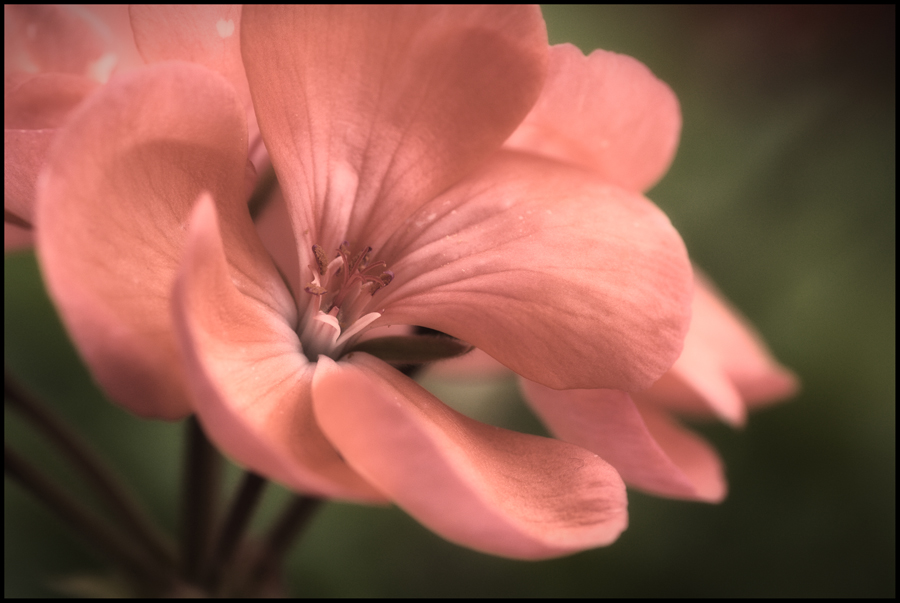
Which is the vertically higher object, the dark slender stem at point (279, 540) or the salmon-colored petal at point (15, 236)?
the salmon-colored petal at point (15, 236)

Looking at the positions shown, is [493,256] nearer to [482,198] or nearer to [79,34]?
[482,198]

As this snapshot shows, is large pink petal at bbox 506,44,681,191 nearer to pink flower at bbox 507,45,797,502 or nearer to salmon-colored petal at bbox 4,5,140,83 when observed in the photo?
pink flower at bbox 507,45,797,502

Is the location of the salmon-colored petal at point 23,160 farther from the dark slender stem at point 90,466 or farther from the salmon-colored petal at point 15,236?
the dark slender stem at point 90,466

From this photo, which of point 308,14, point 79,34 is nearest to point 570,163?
point 308,14

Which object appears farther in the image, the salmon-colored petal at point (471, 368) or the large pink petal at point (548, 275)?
the salmon-colored petal at point (471, 368)

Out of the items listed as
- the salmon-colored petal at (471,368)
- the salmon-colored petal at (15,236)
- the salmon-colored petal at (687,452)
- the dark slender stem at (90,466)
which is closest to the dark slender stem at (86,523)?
the dark slender stem at (90,466)

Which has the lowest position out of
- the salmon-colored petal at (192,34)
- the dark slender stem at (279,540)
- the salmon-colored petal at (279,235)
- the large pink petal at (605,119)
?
the dark slender stem at (279,540)
